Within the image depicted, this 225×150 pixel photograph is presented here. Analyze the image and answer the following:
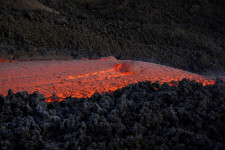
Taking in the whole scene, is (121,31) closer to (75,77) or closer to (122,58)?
(122,58)

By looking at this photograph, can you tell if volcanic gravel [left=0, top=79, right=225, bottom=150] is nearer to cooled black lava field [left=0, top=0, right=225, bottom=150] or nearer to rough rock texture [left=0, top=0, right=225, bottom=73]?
cooled black lava field [left=0, top=0, right=225, bottom=150]

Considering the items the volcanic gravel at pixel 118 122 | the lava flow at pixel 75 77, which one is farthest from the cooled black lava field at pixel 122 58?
the lava flow at pixel 75 77

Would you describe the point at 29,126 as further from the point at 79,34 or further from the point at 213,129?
the point at 79,34

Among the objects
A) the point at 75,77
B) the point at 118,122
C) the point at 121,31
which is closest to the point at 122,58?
the point at 121,31

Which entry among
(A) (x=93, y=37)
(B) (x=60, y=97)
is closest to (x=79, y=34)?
(A) (x=93, y=37)

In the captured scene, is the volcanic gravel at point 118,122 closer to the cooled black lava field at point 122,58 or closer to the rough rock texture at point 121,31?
the cooled black lava field at point 122,58

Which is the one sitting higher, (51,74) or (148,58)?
(148,58)
